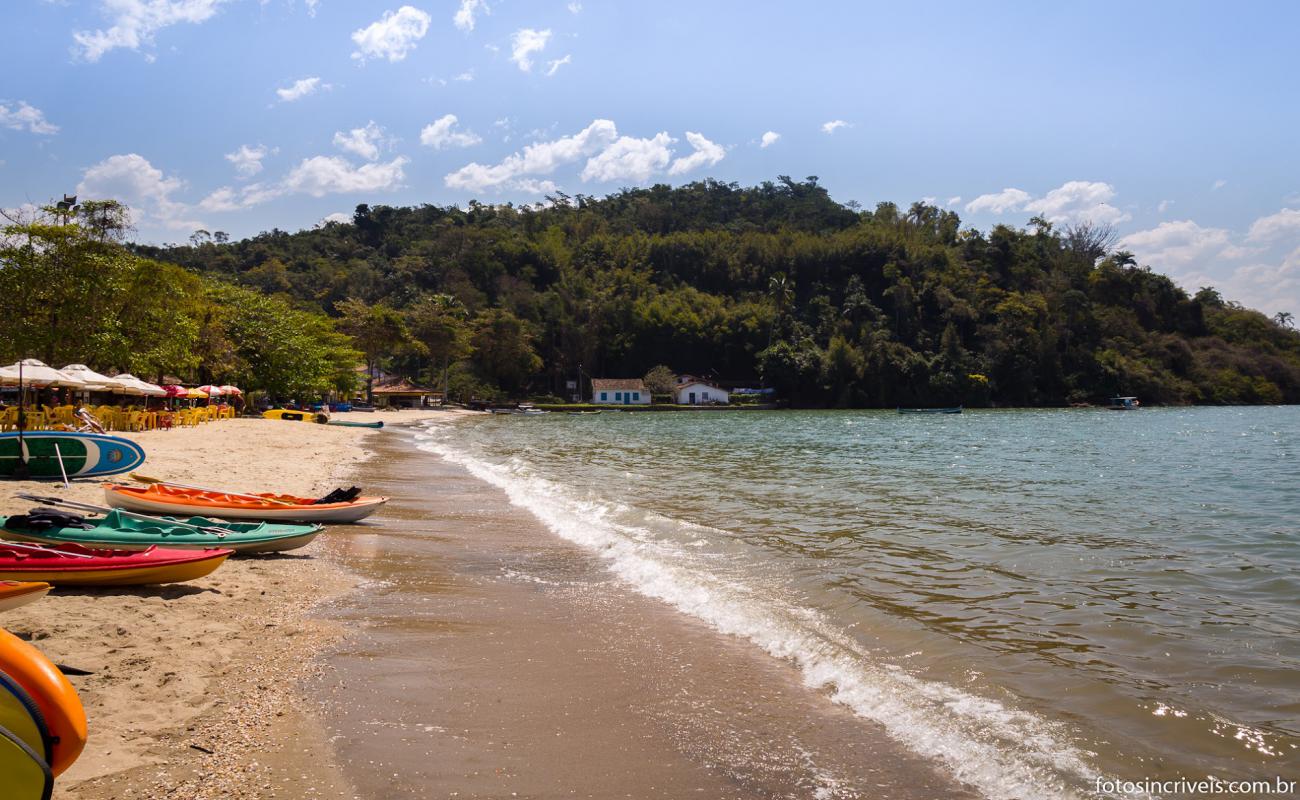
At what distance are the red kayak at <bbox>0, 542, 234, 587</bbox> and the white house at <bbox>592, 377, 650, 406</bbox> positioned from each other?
81.1 metres

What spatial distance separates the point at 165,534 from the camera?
A: 820 centimetres

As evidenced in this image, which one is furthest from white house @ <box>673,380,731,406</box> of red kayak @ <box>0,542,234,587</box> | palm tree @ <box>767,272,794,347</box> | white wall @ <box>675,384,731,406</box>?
red kayak @ <box>0,542,234,587</box>

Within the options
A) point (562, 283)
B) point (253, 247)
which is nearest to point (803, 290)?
point (562, 283)

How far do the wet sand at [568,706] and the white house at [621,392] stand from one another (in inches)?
3154

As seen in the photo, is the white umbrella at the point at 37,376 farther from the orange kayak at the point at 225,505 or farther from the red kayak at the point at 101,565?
the red kayak at the point at 101,565

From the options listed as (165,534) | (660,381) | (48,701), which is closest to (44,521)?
(165,534)

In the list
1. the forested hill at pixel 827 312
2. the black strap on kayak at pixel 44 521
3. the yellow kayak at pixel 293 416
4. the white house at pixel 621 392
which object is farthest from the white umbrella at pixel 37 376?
the white house at pixel 621 392

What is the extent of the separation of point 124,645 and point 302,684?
4.89 ft

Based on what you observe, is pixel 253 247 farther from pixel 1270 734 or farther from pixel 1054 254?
pixel 1270 734

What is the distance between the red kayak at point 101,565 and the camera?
6707 mm

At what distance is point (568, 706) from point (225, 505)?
780 centimetres

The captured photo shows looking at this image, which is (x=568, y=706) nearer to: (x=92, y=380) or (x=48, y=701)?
(x=48, y=701)

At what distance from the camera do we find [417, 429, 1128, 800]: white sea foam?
4.41 metres

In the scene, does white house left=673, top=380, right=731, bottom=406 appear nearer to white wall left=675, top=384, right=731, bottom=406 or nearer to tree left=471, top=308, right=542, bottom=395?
white wall left=675, top=384, right=731, bottom=406
